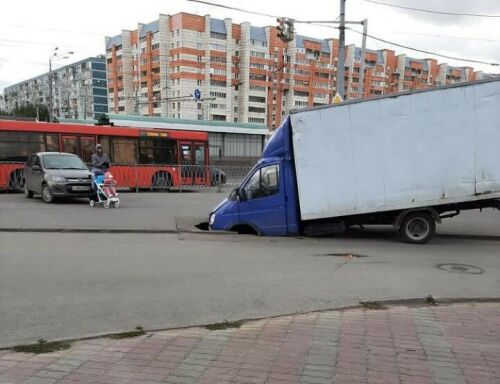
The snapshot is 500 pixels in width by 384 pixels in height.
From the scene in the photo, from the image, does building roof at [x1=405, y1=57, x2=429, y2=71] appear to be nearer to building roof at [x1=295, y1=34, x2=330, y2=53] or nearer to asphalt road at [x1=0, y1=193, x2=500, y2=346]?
building roof at [x1=295, y1=34, x2=330, y2=53]

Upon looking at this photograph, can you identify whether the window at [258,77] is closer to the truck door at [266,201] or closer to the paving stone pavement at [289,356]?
the truck door at [266,201]

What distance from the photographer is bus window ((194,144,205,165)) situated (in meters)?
24.6

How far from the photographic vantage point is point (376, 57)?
115 metres

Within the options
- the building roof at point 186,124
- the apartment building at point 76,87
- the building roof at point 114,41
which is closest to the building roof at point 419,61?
the building roof at point 114,41

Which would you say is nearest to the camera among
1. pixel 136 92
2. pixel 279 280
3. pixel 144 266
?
pixel 279 280

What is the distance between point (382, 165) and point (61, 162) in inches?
449

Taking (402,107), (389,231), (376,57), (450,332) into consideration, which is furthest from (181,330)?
(376,57)

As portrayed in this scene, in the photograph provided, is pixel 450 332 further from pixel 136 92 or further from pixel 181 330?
pixel 136 92

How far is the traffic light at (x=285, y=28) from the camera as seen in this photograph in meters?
19.1

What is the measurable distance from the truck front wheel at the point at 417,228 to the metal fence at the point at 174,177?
13.4 metres

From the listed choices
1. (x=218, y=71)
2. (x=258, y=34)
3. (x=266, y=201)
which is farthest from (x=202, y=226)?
(x=258, y=34)

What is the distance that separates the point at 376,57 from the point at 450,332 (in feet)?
387

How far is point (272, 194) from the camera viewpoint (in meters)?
11.1

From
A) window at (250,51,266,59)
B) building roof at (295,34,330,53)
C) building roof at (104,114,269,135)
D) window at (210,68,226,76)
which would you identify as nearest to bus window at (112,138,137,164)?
building roof at (104,114,269,135)
